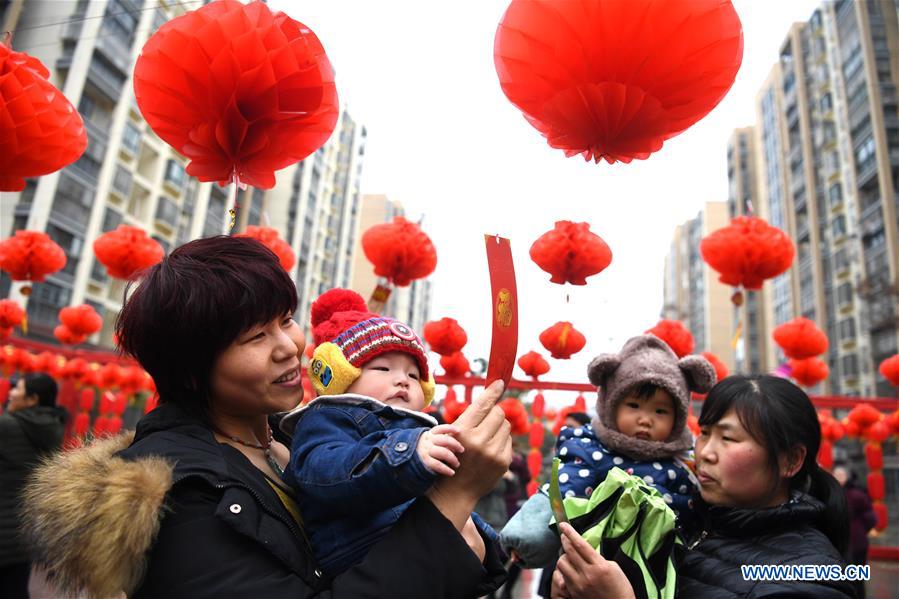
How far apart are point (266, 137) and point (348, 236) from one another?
4400cm

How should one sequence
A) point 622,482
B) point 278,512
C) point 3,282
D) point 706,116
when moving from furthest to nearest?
point 3,282
point 706,116
point 622,482
point 278,512

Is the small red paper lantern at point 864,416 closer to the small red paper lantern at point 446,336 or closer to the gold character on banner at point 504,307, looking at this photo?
the small red paper lantern at point 446,336

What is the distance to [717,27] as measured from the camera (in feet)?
7.57

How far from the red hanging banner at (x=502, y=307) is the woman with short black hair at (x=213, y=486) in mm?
57

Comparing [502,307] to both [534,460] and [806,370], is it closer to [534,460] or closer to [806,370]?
[806,370]

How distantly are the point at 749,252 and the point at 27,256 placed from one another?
727 centimetres

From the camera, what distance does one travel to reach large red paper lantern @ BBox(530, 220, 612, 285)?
5270 mm

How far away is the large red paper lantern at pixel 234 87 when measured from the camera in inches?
87.1

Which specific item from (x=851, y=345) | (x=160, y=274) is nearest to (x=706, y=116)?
(x=160, y=274)

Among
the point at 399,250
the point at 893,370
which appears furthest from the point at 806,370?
the point at 399,250

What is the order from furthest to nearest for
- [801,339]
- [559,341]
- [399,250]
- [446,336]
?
1. [801,339]
2. [446,336]
3. [559,341]
4. [399,250]

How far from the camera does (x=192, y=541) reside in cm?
120

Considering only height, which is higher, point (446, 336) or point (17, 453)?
point (446, 336)

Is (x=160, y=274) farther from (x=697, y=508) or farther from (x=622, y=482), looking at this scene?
(x=697, y=508)
